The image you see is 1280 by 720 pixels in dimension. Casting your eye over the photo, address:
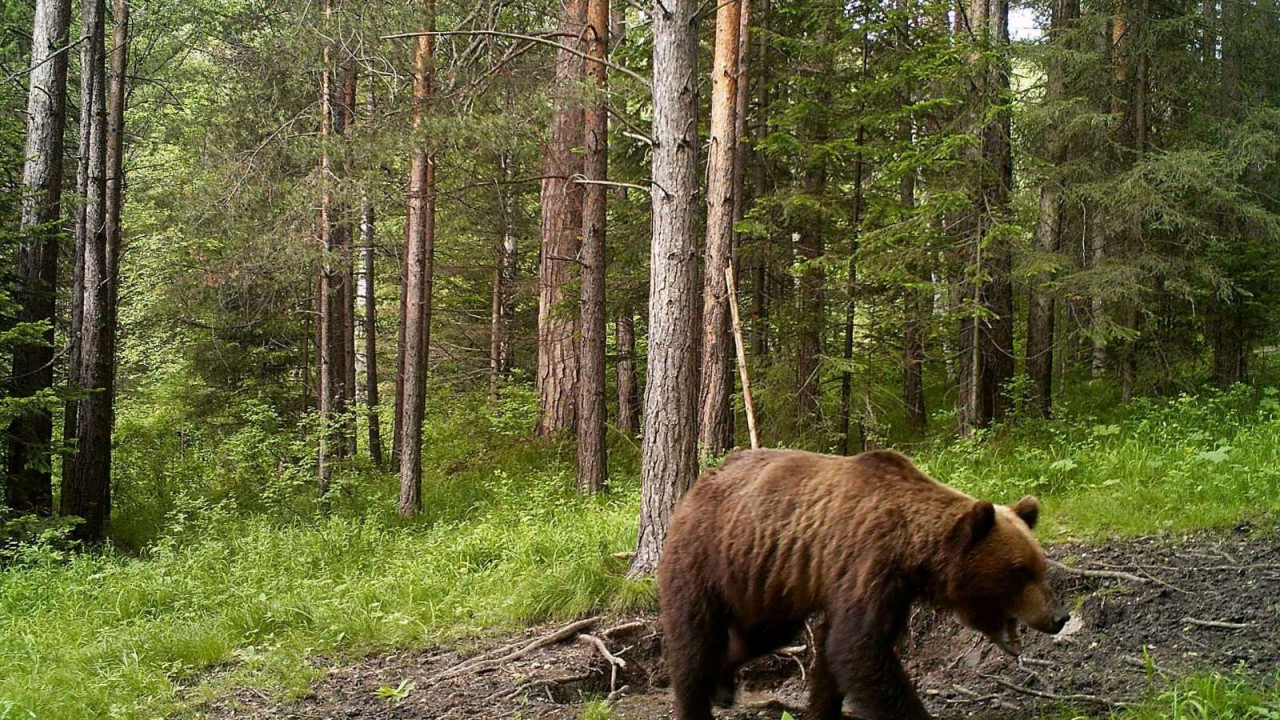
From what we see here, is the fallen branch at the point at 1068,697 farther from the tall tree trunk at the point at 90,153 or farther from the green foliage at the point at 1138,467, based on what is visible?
the tall tree trunk at the point at 90,153

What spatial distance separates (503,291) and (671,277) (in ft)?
50.0

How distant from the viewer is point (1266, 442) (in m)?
8.41

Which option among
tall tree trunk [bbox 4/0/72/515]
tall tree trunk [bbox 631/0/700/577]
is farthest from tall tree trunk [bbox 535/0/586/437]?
tall tree trunk [bbox 631/0/700/577]

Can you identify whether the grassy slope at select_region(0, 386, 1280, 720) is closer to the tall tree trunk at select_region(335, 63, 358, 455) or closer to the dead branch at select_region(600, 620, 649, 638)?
the dead branch at select_region(600, 620, 649, 638)

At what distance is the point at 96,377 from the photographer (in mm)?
13289

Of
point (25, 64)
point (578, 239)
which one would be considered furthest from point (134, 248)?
point (578, 239)

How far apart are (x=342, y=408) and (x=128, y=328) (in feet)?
20.6

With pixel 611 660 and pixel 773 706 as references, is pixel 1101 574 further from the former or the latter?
pixel 611 660

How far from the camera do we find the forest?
597 centimetres

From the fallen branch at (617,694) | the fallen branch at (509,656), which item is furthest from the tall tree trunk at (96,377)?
the fallen branch at (617,694)

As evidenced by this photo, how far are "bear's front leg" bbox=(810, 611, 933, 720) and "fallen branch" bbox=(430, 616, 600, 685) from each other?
2.67 metres

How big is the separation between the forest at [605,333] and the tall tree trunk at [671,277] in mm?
32

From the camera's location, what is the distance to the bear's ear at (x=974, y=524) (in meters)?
3.76

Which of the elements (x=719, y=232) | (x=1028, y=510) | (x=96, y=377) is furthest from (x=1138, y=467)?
(x=96, y=377)
